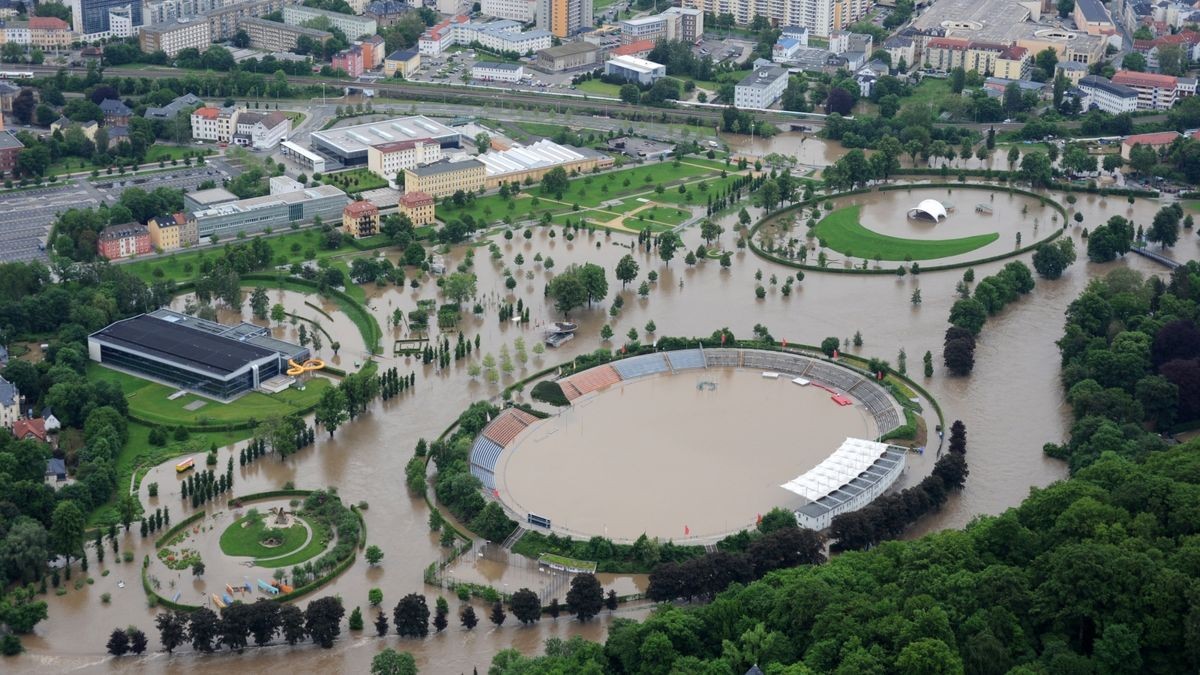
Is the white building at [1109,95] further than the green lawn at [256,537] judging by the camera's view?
Yes

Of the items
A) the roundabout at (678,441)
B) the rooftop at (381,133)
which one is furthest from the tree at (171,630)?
the rooftop at (381,133)

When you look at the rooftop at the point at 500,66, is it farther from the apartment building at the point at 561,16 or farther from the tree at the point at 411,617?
the tree at the point at 411,617

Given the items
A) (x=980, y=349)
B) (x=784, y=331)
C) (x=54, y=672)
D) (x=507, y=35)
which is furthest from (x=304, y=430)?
(x=507, y=35)

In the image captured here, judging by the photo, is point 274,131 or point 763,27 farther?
point 763,27

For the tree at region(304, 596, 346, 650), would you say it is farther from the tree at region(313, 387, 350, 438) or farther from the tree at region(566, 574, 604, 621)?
the tree at region(313, 387, 350, 438)

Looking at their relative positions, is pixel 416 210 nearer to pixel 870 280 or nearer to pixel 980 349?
pixel 870 280

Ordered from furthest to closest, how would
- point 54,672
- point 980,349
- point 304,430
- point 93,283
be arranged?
point 93,283
point 980,349
point 304,430
point 54,672
